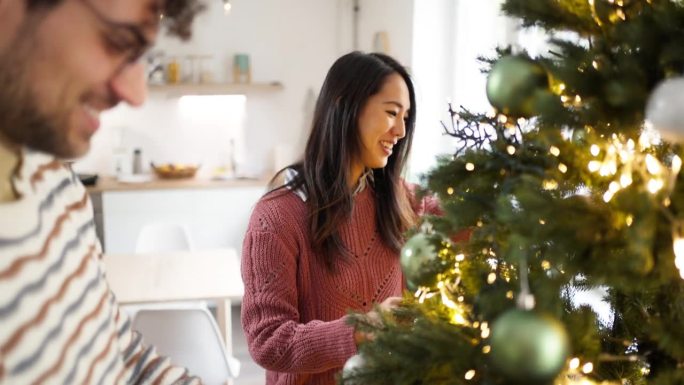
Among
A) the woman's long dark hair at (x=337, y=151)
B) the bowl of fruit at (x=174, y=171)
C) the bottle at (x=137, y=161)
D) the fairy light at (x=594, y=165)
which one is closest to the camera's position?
the fairy light at (x=594, y=165)

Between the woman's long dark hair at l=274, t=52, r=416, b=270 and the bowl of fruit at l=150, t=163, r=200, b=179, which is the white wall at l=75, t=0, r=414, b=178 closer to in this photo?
the bowl of fruit at l=150, t=163, r=200, b=179

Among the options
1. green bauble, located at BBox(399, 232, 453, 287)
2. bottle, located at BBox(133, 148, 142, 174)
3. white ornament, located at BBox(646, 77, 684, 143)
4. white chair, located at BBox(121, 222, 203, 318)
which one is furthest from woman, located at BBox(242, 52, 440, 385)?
bottle, located at BBox(133, 148, 142, 174)

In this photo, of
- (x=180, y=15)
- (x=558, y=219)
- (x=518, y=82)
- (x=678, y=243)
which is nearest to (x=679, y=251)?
(x=678, y=243)

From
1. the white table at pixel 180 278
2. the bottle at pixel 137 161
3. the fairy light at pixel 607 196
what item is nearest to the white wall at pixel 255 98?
the bottle at pixel 137 161

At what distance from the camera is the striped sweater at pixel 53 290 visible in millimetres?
Answer: 585

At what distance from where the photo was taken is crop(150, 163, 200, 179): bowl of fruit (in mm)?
4305

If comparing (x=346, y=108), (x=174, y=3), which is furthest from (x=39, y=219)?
(x=346, y=108)

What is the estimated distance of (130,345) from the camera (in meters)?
0.82

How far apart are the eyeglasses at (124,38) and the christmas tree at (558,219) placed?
37 cm

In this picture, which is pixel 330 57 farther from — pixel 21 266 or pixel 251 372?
pixel 21 266

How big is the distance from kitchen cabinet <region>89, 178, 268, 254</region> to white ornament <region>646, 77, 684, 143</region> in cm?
352

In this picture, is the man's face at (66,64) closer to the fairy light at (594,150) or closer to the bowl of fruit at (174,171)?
the fairy light at (594,150)

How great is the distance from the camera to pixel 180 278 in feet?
8.63

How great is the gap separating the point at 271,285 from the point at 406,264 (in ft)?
1.54
